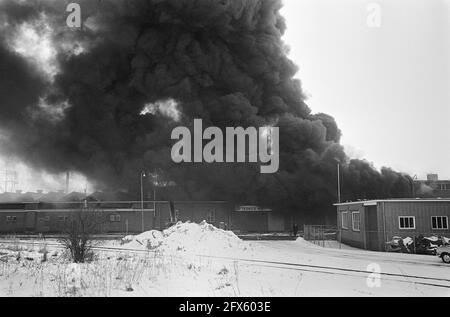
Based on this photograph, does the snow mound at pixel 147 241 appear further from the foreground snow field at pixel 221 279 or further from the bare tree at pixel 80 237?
the foreground snow field at pixel 221 279

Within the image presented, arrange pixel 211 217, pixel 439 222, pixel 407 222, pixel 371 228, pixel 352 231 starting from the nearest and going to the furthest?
1. pixel 439 222
2. pixel 407 222
3. pixel 371 228
4. pixel 352 231
5. pixel 211 217

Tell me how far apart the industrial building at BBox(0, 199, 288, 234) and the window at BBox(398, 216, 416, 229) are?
24964 millimetres

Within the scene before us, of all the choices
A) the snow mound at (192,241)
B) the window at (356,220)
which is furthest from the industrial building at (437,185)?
the snow mound at (192,241)

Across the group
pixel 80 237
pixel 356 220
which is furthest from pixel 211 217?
pixel 80 237

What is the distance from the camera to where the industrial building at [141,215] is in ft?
159

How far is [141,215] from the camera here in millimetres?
48688

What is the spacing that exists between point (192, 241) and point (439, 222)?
41.8ft

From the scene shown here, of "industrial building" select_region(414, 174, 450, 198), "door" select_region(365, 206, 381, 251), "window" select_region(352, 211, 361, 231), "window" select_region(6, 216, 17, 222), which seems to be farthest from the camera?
"industrial building" select_region(414, 174, 450, 198)

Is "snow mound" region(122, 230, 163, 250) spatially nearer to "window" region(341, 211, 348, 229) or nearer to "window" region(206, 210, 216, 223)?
"window" region(341, 211, 348, 229)

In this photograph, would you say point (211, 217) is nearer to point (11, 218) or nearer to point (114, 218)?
point (114, 218)
